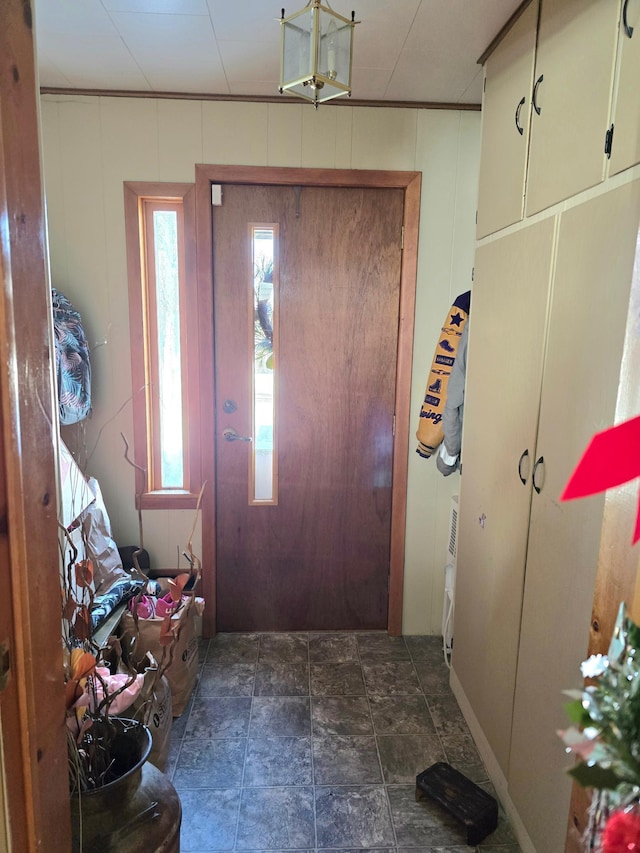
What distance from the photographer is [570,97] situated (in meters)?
1.32

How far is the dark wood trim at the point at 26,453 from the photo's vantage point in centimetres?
72


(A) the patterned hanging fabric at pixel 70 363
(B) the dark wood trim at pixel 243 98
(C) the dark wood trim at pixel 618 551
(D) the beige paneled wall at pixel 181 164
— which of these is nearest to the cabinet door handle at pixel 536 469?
(C) the dark wood trim at pixel 618 551

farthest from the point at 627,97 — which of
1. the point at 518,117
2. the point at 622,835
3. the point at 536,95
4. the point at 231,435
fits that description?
the point at 231,435

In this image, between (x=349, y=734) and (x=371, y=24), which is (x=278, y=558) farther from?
(x=371, y=24)

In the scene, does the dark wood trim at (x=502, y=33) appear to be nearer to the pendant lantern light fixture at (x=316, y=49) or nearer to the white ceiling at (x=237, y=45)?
the white ceiling at (x=237, y=45)

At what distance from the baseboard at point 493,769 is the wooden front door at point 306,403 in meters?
0.61

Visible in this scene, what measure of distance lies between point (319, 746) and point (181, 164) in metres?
2.39

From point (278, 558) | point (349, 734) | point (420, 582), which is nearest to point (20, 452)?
point (349, 734)

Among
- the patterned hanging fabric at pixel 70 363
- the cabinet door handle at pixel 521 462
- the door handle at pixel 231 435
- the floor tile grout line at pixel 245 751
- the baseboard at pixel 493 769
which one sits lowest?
the floor tile grout line at pixel 245 751

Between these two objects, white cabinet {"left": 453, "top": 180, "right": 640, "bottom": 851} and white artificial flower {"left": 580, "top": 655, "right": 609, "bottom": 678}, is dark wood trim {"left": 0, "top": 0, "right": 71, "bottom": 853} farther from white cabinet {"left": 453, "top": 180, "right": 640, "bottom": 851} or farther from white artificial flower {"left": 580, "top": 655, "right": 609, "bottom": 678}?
white cabinet {"left": 453, "top": 180, "right": 640, "bottom": 851}

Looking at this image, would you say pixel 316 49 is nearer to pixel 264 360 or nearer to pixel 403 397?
pixel 264 360

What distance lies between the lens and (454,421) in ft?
7.16

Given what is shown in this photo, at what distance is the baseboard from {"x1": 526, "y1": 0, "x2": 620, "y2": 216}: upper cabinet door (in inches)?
68.6

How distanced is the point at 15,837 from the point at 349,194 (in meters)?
2.33
